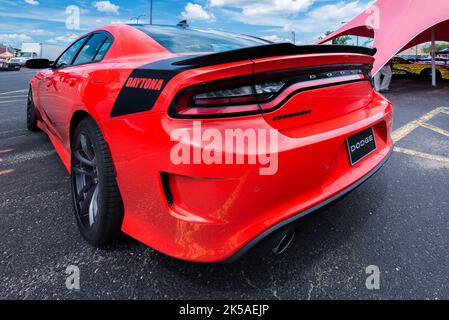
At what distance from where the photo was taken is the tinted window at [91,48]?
2.26 m

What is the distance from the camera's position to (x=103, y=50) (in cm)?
Answer: 211

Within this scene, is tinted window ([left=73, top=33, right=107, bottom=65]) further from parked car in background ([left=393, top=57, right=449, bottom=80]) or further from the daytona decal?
parked car in background ([left=393, top=57, right=449, bottom=80])

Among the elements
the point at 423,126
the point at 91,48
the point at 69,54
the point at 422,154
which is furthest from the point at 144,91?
the point at 423,126

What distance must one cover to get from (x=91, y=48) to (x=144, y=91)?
140 centimetres

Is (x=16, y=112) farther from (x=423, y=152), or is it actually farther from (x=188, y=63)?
(x=423, y=152)

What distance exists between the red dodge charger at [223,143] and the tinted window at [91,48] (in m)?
0.67

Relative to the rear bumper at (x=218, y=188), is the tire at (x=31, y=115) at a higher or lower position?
higher

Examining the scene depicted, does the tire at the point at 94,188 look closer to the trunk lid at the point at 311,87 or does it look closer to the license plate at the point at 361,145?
the trunk lid at the point at 311,87

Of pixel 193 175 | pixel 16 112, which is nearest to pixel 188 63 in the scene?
pixel 193 175

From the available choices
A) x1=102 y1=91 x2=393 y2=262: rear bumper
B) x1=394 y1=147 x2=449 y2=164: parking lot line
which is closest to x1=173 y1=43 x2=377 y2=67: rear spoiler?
x1=102 y1=91 x2=393 y2=262: rear bumper

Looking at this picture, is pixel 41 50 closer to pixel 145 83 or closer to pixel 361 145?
pixel 145 83

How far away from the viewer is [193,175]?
1171 millimetres

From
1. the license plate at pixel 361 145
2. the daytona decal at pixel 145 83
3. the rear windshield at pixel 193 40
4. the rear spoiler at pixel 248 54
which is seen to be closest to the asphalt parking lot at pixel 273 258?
the license plate at pixel 361 145

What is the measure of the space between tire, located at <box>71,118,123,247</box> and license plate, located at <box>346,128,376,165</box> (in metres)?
1.22
